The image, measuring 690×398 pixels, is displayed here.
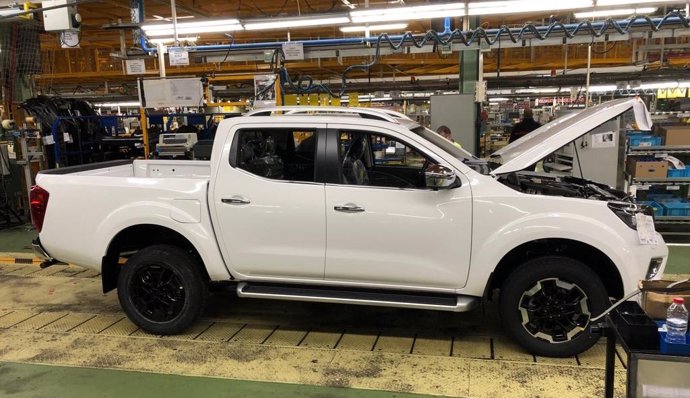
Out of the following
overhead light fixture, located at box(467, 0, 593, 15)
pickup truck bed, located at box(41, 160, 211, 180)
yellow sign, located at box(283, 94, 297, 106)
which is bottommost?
pickup truck bed, located at box(41, 160, 211, 180)

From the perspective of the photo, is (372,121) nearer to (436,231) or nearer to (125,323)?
(436,231)

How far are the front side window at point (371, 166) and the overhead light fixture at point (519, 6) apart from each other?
2140 mm

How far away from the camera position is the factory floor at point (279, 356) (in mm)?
3469

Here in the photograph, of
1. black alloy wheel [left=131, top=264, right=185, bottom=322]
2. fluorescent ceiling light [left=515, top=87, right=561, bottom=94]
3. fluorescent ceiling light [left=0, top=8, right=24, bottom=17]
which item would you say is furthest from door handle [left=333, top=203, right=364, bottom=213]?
fluorescent ceiling light [left=515, top=87, right=561, bottom=94]

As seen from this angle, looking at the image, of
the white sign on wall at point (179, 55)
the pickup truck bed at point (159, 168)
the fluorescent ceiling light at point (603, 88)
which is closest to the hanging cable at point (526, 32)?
the pickup truck bed at point (159, 168)

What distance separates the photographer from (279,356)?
3.95 m

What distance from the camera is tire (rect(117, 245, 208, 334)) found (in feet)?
13.7

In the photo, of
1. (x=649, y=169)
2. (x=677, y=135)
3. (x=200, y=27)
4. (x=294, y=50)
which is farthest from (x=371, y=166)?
(x=677, y=135)

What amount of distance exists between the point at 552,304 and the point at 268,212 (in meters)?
2.22

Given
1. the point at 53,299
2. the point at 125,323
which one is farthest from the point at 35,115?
the point at 125,323

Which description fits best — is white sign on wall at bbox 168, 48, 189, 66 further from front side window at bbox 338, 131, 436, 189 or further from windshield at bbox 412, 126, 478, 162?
windshield at bbox 412, 126, 478, 162

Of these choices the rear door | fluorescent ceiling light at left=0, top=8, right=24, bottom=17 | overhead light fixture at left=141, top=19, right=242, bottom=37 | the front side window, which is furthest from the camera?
overhead light fixture at left=141, top=19, right=242, bottom=37

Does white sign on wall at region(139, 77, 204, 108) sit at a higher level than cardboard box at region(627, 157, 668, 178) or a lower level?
higher

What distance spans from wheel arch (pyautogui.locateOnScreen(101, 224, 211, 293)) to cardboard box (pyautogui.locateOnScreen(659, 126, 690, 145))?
22.0ft
